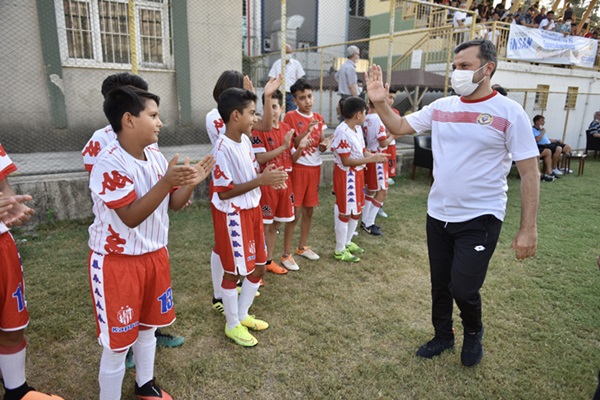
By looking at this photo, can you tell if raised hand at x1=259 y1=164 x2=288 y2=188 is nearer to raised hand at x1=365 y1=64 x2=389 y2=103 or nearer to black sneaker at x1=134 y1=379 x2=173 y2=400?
raised hand at x1=365 y1=64 x2=389 y2=103

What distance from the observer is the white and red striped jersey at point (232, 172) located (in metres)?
2.75

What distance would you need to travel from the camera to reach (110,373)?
2.05 meters

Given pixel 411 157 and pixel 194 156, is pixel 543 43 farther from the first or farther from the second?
pixel 194 156

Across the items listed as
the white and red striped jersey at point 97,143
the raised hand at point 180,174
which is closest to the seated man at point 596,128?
the white and red striped jersey at point 97,143

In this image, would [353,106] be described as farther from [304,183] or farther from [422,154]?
[422,154]

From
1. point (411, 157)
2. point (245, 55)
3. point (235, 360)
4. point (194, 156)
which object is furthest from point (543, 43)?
point (235, 360)

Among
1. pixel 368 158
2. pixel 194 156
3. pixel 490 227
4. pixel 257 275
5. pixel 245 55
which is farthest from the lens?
pixel 245 55

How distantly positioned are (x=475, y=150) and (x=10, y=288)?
102 inches

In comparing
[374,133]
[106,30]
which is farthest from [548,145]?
[106,30]

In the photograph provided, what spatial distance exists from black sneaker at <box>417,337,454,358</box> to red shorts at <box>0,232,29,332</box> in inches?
96.2

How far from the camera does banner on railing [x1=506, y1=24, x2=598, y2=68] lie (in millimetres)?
14227

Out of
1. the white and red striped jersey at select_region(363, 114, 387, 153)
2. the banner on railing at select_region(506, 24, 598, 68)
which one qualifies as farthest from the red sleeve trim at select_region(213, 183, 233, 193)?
the banner on railing at select_region(506, 24, 598, 68)

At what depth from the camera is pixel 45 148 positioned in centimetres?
723

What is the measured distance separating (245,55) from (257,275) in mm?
11377
